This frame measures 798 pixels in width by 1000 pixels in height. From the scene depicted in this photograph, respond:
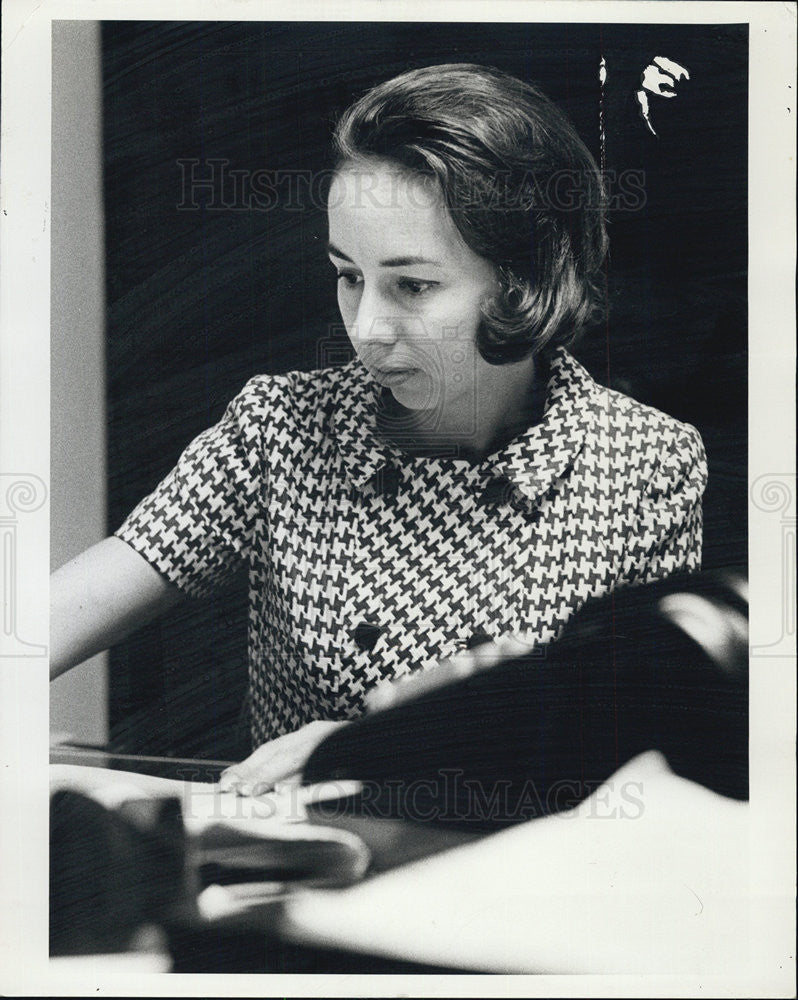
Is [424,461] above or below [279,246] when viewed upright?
below

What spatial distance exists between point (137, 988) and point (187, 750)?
0.49m

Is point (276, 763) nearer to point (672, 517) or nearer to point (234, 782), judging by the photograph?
point (234, 782)

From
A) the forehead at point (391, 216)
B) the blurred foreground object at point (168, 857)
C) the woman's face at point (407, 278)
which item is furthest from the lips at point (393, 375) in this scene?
the blurred foreground object at point (168, 857)

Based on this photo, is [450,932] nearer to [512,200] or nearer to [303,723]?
[303,723]

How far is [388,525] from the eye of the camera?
191 centimetres

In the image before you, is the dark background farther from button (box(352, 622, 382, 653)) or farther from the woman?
button (box(352, 622, 382, 653))

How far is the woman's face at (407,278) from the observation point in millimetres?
1872

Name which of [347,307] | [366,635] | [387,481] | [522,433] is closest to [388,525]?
[387,481]

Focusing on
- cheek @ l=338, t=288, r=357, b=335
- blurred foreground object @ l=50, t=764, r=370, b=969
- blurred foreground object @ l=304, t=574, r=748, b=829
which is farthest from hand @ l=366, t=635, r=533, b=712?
cheek @ l=338, t=288, r=357, b=335

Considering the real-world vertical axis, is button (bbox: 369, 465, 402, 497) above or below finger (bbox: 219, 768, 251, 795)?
above

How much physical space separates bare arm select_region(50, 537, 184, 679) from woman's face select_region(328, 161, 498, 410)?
63 cm

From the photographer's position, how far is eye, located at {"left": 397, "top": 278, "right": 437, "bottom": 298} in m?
1.87

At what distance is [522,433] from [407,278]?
1.26ft

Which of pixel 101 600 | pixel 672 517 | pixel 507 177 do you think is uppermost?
pixel 507 177
